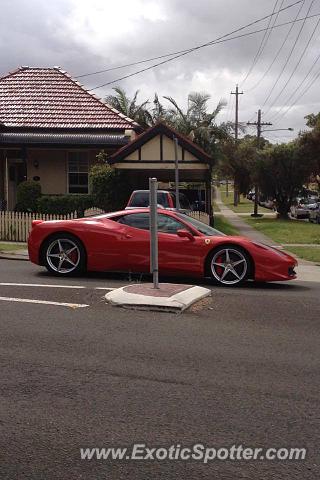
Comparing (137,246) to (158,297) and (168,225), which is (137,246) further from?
(158,297)

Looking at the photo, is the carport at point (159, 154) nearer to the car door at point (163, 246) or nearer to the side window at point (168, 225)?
the car door at point (163, 246)

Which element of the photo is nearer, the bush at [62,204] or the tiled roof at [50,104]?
the bush at [62,204]

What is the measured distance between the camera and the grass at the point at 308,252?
15281mm

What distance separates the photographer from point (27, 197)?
21.5 meters

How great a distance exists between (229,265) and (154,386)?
5078 millimetres

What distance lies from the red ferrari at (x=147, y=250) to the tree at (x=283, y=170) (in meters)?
31.8

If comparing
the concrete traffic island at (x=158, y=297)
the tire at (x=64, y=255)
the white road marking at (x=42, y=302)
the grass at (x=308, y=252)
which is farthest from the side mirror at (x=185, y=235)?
the grass at (x=308, y=252)

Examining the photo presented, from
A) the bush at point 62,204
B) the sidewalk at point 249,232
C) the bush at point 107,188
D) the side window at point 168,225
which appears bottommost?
→ the sidewalk at point 249,232

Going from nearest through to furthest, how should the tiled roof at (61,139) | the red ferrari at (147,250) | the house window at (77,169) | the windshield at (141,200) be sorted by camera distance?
1. the red ferrari at (147,250)
2. the windshield at (141,200)
3. the tiled roof at (61,139)
4. the house window at (77,169)

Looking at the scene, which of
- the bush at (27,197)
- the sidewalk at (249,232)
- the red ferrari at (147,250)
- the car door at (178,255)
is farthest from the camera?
the sidewalk at (249,232)

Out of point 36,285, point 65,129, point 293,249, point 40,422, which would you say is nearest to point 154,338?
point 40,422

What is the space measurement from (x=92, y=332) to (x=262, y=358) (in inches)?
71.9

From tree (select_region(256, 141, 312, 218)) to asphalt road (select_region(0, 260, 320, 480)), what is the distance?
34.0 meters

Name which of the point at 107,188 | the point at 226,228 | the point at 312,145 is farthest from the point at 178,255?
the point at 312,145
